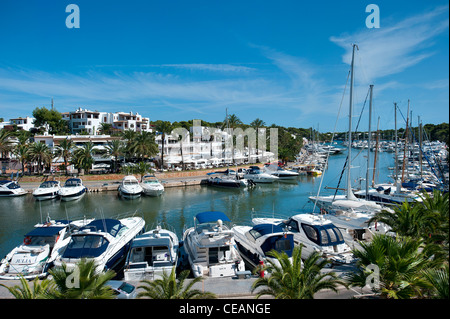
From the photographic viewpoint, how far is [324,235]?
13875mm

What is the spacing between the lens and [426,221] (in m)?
10.6

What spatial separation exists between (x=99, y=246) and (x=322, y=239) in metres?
10.5

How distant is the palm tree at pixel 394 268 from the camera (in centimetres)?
693

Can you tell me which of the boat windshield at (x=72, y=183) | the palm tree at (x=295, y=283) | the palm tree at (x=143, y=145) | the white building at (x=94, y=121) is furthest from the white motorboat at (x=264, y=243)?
the white building at (x=94, y=121)

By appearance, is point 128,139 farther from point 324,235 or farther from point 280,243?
point 324,235

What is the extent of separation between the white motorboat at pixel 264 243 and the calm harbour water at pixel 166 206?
9.05m

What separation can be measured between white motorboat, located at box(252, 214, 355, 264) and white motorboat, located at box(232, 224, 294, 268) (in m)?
0.97

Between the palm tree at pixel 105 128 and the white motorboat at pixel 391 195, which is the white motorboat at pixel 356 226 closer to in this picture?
the white motorboat at pixel 391 195

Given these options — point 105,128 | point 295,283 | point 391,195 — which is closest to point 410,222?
point 295,283

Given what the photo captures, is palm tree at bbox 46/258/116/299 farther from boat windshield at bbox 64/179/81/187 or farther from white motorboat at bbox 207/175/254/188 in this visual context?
white motorboat at bbox 207/175/254/188
